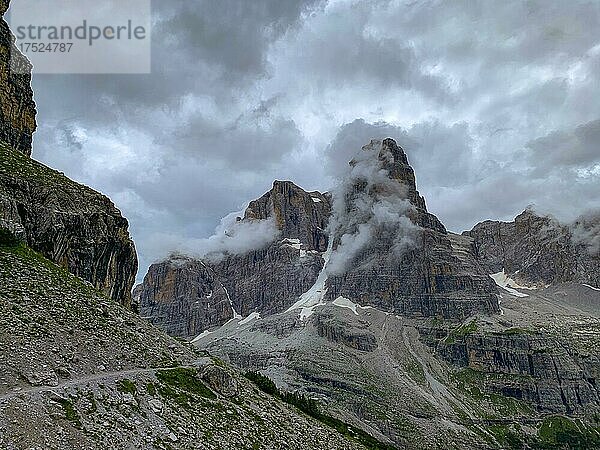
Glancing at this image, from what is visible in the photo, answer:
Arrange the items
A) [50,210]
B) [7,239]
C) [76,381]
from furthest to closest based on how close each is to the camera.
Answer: [50,210] → [7,239] → [76,381]

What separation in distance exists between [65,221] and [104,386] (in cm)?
3022

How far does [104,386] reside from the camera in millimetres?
32875

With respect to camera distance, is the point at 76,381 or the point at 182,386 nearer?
the point at 76,381

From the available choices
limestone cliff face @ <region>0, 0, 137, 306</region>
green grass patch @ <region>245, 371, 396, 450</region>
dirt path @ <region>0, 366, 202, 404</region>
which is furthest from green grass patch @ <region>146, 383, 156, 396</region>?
limestone cliff face @ <region>0, 0, 137, 306</region>

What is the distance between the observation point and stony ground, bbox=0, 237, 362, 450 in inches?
1101

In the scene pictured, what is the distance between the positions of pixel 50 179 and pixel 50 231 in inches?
316

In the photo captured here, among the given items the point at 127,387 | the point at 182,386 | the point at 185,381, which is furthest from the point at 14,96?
the point at 127,387

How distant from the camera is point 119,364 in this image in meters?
37.2

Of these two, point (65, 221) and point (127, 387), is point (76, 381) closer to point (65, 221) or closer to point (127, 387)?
point (127, 387)

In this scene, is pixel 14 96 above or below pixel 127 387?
above

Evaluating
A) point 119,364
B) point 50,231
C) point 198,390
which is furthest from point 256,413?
point 50,231

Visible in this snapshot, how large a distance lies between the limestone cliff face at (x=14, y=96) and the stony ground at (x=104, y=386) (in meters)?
42.2

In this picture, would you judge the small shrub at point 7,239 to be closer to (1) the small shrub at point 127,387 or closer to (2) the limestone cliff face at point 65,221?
(2) the limestone cliff face at point 65,221

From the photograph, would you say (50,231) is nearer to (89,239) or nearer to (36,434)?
(89,239)
